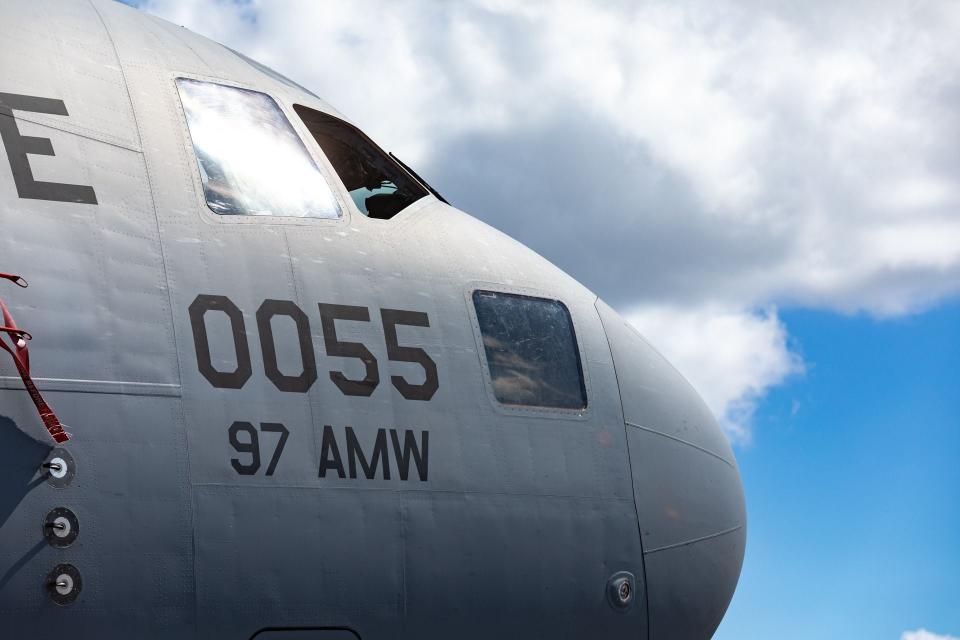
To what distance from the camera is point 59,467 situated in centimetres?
632

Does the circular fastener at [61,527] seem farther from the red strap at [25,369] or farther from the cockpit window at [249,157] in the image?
the cockpit window at [249,157]

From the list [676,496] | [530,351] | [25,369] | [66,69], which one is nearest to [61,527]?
[25,369]

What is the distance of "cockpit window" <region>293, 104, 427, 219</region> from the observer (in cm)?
832

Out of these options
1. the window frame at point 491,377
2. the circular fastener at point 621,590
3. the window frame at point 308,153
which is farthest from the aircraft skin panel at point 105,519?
the circular fastener at point 621,590

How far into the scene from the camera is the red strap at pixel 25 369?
20.5 feet

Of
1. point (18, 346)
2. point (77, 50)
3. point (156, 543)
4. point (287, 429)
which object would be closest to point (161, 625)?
point (156, 543)

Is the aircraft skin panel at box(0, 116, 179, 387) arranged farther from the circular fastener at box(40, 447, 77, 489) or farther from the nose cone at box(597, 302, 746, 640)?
the nose cone at box(597, 302, 746, 640)

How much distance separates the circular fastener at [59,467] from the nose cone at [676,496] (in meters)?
3.94

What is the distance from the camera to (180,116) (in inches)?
302

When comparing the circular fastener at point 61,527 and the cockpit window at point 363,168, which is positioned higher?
the cockpit window at point 363,168

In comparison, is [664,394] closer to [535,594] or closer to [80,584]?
[535,594]

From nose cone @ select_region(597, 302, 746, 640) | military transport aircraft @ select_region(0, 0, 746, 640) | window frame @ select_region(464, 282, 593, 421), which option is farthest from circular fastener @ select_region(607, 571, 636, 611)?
window frame @ select_region(464, 282, 593, 421)

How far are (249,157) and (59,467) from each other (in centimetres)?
254

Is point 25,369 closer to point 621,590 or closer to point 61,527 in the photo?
point 61,527
